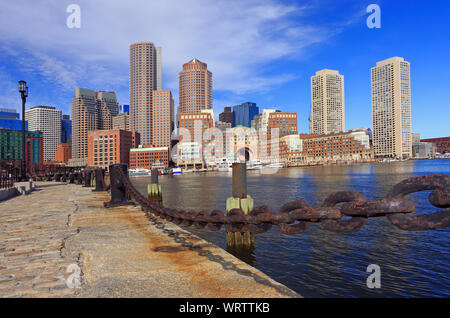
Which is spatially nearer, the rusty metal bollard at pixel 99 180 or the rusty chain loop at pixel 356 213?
the rusty chain loop at pixel 356 213

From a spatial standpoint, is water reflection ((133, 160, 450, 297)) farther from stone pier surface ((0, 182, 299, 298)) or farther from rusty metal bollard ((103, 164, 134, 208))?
rusty metal bollard ((103, 164, 134, 208))

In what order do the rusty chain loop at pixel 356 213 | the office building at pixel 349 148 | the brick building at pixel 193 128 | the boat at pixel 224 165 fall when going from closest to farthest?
the rusty chain loop at pixel 356 213, the boat at pixel 224 165, the brick building at pixel 193 128, the office building at pixel 349 148

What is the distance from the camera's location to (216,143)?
615 feet

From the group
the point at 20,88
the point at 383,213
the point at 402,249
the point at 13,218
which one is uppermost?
the point at 20,88

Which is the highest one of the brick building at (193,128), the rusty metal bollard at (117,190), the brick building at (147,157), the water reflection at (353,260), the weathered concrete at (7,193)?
the brick building at (193,128)

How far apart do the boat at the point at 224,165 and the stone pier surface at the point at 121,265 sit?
151 metres

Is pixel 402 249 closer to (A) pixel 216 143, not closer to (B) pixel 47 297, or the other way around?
(B) pixel 47 297

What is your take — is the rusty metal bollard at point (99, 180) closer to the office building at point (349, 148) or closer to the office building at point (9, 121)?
the office building at point (349, 148)

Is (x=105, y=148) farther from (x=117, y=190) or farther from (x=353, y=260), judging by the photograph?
(x=353, y=260)

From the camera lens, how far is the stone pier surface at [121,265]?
286cm

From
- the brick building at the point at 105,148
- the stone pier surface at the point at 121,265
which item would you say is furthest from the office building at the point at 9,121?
the stone pier surface at the point at 121,265

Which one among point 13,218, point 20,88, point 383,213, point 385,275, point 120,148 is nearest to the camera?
point 383,213

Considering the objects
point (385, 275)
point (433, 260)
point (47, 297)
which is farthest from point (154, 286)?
point (433, 260)

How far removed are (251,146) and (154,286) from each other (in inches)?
7532
